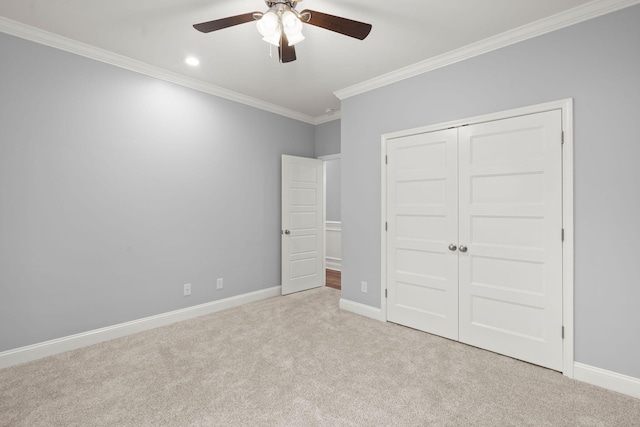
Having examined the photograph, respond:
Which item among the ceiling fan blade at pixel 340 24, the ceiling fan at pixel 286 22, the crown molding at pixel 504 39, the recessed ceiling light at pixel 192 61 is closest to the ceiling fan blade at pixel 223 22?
the ceiling fan at pixel 286 22

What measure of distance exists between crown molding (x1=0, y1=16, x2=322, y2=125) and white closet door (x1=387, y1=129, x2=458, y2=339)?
6.69 feet

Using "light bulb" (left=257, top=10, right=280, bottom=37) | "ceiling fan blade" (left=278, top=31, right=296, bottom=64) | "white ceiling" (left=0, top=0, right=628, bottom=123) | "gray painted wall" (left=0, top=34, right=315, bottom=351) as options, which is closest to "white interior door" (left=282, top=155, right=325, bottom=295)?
"gray painted wall" (left=0, top=34, right=315, bottom=351)

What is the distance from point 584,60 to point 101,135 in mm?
4051

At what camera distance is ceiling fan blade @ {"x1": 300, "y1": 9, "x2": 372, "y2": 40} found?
5.86 feet

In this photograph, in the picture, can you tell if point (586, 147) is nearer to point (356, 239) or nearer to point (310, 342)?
point (356, 239)

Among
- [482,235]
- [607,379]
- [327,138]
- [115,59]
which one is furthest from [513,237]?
[115,59]

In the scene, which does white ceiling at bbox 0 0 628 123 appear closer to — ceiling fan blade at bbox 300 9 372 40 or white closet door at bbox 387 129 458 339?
ceiling fan blade at bbox 300 9 372 40

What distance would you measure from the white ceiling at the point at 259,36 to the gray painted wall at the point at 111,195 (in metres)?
0.32

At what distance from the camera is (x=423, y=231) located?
3074 millimetres

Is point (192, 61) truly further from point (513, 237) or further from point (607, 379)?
point (607, 379)

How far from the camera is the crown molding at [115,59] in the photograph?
243 cm

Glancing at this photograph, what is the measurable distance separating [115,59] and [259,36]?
1.46 meters

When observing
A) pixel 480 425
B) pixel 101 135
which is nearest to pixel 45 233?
pixel 101 135

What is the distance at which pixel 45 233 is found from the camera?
8.44 feet
